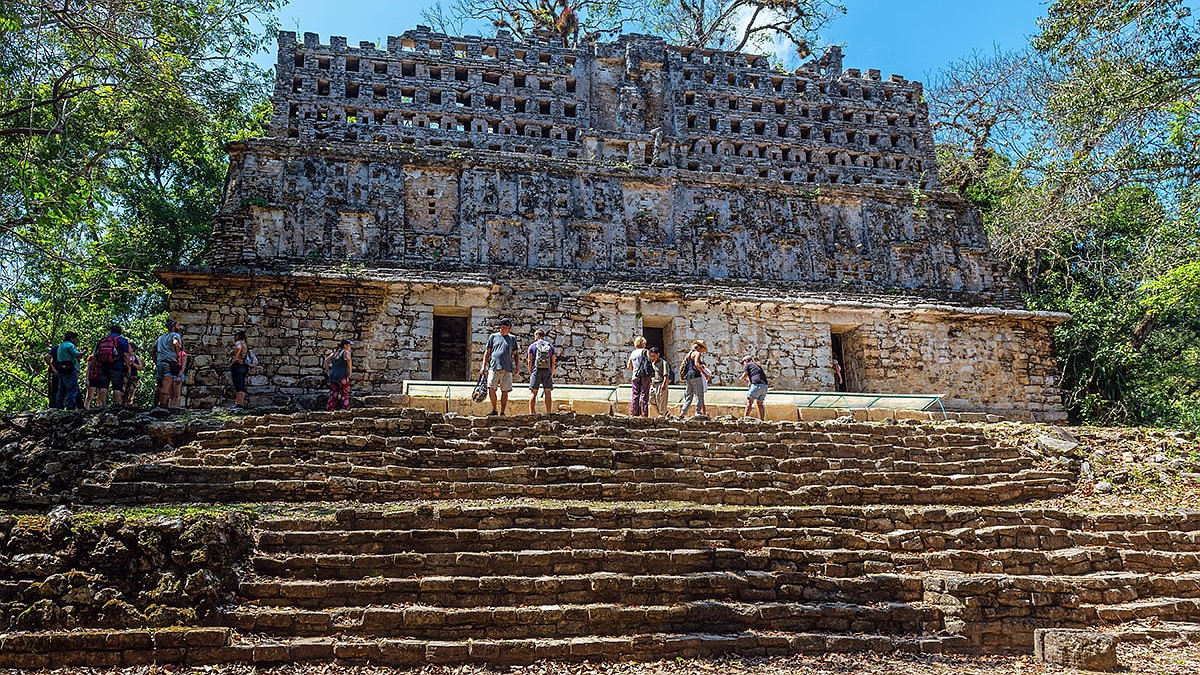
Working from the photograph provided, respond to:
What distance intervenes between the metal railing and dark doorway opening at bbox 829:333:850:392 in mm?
3023

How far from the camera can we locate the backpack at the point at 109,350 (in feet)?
36.3

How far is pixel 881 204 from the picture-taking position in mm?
19234

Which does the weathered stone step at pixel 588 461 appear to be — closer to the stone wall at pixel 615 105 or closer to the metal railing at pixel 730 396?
the metal railing at pixel 730 396

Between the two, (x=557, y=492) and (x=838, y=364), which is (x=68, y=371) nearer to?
(x=557, y=492)

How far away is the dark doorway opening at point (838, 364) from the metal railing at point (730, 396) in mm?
3023

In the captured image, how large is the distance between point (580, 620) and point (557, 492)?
2387mm

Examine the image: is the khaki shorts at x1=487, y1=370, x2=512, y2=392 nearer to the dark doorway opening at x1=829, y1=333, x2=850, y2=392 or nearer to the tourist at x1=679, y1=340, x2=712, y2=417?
the tourist at x1=679, y1=340, x2=712, y2=417

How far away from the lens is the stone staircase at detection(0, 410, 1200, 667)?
627 centimetres

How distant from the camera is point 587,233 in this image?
17234 millimetres

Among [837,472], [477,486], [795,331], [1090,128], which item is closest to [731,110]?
[795,331]

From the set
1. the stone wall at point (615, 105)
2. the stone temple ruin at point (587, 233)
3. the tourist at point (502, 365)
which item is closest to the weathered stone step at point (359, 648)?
the tourist at point (502, 365)

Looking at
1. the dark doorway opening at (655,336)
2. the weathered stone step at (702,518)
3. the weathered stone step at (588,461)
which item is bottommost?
the weathered stone step at (702,518)

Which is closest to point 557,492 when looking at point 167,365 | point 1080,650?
point 1080,650

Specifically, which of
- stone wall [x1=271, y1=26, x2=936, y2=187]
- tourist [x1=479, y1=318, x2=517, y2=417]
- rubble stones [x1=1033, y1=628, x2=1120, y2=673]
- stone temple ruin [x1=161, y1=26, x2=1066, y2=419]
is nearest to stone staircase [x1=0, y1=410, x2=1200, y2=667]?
rubble stones [x1=1033, y1=628, x2=1120, y2=673]
